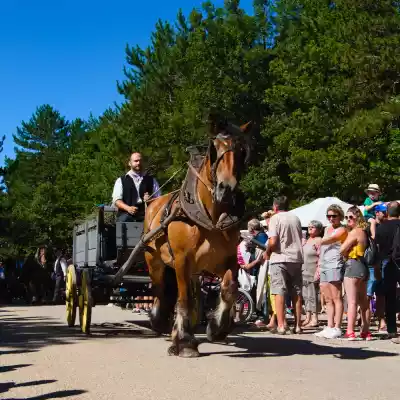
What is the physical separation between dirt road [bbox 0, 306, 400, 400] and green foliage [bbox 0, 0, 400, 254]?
20680mm

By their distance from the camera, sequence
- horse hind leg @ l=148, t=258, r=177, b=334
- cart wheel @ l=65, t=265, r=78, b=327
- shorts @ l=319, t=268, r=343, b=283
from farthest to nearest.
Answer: cart wheel @ l=65, t=265, r=78, b=327 < shorts @ l=319, t=268, r=343, b=283 < horse hind leg @ l=148, t=258, r=177, b=334

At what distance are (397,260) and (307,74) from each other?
2813 centimetres

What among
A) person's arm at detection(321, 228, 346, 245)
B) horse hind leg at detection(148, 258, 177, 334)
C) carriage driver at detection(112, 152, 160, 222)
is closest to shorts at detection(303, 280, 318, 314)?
person's arm at detection(321, 228, 346, 245)

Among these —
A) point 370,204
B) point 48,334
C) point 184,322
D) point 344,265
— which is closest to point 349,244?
point 344,265

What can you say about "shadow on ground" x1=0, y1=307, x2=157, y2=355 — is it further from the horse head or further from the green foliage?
the green foliage

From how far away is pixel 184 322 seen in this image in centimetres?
904

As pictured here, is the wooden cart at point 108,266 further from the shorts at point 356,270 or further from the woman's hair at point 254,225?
the woman's hair at point 254,225

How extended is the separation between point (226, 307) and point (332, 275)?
356 centimetres

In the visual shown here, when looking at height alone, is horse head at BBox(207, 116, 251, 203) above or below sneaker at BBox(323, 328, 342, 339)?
above

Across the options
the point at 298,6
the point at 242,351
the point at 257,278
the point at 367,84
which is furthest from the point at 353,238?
the point at 298,6

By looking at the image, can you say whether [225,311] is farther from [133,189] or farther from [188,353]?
[133,189]

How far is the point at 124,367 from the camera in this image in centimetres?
831

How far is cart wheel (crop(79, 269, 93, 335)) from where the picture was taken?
11.7m

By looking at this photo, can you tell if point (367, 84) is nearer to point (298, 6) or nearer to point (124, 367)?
point (298, 6)
